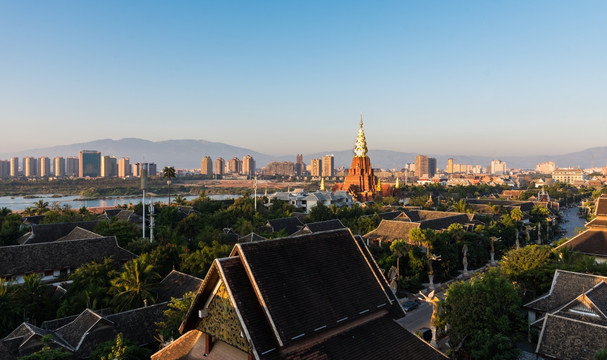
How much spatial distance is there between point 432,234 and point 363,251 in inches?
823

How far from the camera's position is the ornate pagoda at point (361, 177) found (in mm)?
83000

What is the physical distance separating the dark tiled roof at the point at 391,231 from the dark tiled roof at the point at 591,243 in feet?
41.6

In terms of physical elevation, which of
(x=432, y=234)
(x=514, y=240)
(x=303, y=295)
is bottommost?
(x=514, y=240)

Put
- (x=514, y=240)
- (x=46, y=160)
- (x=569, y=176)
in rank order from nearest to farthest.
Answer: (x=514, y=240) → (x=569, y=176) → (x=46, y=160)

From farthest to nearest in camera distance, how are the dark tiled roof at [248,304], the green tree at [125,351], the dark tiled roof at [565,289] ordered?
the dark tiled roof at [565,289]
the green tree at [125,351]
the dark tiled roof at [248,304]

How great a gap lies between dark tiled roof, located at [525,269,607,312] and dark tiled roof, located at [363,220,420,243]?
17.3 metres

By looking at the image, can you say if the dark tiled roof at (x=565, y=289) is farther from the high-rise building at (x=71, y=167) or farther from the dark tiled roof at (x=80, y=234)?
the high-rise building at (x=71, y=167)

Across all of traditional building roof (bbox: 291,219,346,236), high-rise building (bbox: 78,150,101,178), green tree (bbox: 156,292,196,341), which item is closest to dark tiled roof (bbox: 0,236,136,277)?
green tree (bbox: 156,292,196,341)

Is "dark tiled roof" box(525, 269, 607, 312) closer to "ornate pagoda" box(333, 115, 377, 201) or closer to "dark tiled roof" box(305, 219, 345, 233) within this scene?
"dark tiled roof" box(305, 219, 345, 233)

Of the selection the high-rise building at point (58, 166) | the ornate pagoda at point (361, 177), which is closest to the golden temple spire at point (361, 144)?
the ornate pagoda at point (361, 177)

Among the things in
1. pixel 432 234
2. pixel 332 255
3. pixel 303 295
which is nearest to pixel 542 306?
pixel 432 234

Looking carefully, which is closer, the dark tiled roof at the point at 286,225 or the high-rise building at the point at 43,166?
the dark tiled roof at the point at 286,225

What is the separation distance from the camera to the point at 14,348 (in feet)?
53.4

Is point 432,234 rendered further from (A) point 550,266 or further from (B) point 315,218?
(B) point 315,218
